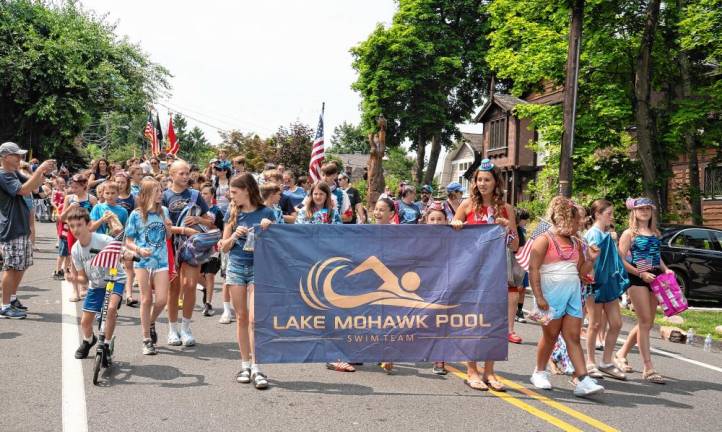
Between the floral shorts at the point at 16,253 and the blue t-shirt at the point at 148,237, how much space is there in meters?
2.87

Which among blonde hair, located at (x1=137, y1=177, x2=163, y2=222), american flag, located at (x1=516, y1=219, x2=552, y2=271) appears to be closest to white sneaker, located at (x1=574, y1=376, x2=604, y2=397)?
american flag, located at (x1=516, y1=219, x2=552, y2=271)

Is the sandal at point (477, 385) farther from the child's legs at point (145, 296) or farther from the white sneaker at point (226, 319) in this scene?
the white sneaker at point (226, 319)

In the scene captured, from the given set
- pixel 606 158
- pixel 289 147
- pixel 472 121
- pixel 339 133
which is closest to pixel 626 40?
pixel 606 158

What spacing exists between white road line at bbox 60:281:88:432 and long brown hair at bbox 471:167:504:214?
3906 millimetres

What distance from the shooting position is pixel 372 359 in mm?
5969

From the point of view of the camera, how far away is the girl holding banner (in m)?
6.12

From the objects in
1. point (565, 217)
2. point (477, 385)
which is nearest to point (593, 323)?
point (565, 217)

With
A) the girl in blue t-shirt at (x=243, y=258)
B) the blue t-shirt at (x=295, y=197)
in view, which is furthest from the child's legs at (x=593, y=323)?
the blue t-shirt at (x=295, y=197)

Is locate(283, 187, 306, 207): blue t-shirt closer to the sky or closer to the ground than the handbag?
closer to the sky

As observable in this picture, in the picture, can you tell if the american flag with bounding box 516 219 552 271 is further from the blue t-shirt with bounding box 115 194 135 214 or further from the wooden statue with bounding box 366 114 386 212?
the wooden statue with bounding box 366 114 386 212

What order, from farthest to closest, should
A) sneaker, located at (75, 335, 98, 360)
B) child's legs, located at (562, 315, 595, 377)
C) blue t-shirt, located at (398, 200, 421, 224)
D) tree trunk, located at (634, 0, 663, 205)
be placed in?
1. tree trunk, located at (634, 0, 663, 205)
2. blue t-shirt, located at (398, 200, 421, 224)
3. sneaker, located at (75, 335, 98, 360)
4. child's legs, located at (562, 315, 595, 377)

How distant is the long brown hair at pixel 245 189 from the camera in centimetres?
605

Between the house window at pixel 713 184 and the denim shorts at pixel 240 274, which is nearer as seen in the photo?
the denim shorts at pixel 240 274

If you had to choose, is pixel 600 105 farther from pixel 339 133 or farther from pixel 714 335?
pixel 339 133
